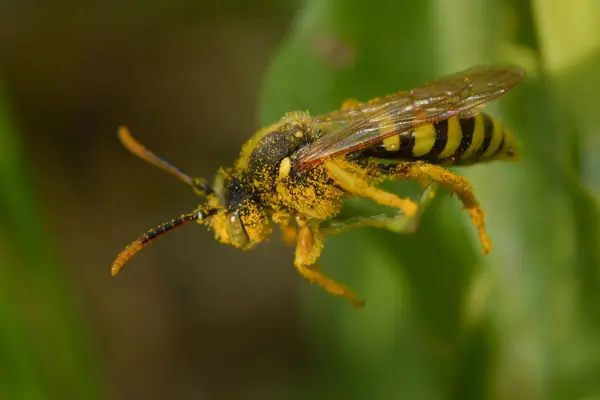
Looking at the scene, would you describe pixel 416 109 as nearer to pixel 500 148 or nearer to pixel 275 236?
pixel 500 148

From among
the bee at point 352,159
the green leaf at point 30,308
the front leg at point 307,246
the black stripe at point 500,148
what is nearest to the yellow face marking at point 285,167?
the bee at point 352,159

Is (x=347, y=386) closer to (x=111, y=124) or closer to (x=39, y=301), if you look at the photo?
(x=39, y=301)

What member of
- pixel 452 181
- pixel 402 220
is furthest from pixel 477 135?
pixel 402 220

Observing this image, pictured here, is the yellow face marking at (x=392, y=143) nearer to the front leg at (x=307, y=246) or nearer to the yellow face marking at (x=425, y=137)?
the yellow face marking at (x=425, y=137)

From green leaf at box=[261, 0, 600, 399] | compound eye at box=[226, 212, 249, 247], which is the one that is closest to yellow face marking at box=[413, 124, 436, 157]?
green leaf at box=[261, 0, 600, 399]

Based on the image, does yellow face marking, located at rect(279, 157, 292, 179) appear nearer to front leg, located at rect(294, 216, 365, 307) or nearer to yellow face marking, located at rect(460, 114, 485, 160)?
front leg, located at rect(294, 216, 365, 307)

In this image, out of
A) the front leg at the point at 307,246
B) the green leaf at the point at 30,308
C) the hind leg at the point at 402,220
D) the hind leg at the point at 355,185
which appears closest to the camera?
the hind leg at the point at 402,220
